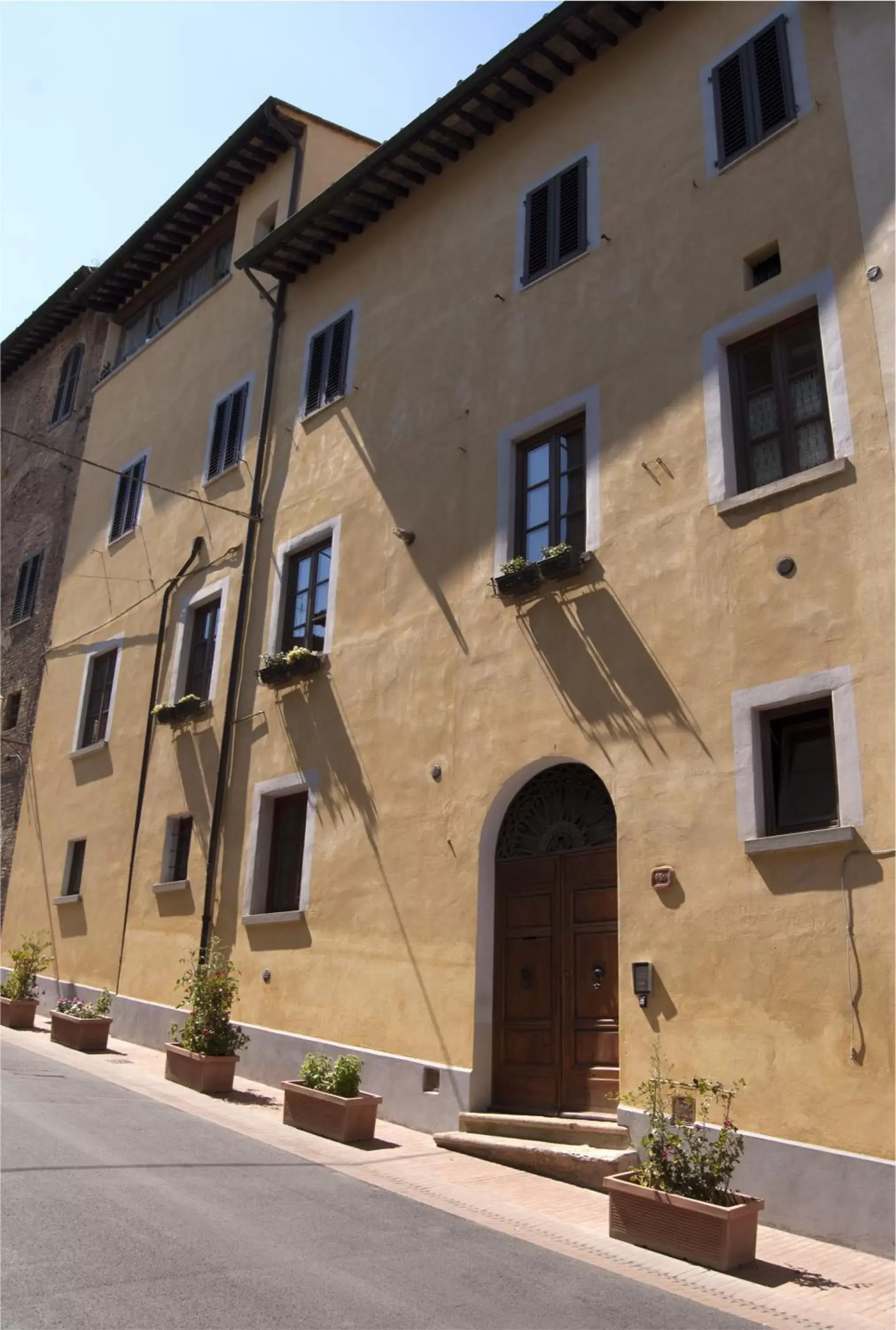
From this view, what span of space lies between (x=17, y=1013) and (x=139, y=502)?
8968 mm

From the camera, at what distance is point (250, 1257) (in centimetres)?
576

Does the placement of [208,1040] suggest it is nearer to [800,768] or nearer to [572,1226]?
[572,1226]

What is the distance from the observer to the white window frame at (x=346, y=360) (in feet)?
48.4

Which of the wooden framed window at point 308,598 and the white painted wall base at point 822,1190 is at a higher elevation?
the wooden framed window at point 308,598

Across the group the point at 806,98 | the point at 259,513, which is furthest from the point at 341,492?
the point at 806,98

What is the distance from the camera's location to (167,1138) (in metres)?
8.62

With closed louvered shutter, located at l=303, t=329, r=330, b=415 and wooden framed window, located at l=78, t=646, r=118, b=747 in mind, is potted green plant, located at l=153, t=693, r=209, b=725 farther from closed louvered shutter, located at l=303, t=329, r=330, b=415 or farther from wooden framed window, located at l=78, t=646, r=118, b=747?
closed louvered shutter, located at l=303, t=329, r=330, b=415

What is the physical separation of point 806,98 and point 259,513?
8943 millimetres

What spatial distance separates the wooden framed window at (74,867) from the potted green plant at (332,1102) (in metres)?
8.88

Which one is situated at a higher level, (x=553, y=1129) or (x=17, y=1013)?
(x=17, y=1013)

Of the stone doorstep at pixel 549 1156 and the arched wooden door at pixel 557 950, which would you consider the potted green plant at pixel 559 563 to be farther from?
the stone doorstep at pixel 549 1156

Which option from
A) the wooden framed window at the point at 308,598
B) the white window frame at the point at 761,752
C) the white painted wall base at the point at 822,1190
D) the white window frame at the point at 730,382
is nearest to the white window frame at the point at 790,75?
the white window frame at the point at 730,382

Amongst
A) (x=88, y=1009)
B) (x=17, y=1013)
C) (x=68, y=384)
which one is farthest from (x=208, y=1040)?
(x=68, y=384)

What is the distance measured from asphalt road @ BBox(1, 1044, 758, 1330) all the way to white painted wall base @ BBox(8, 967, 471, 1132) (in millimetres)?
2078
